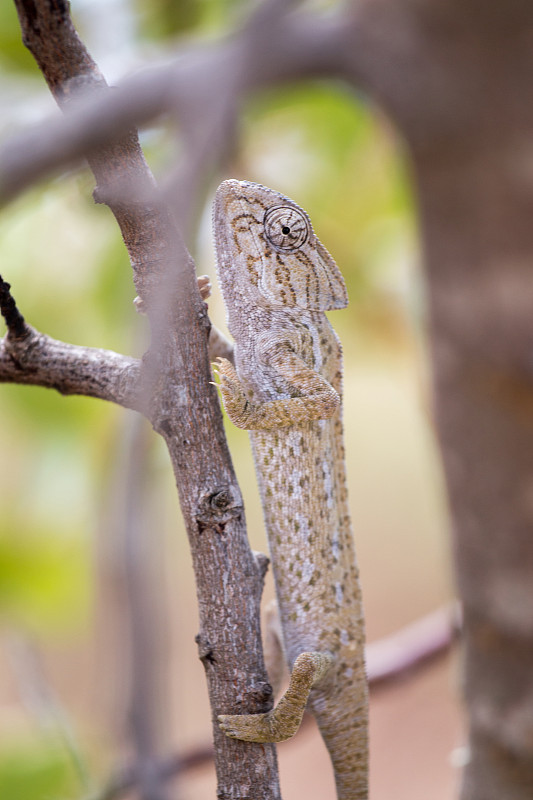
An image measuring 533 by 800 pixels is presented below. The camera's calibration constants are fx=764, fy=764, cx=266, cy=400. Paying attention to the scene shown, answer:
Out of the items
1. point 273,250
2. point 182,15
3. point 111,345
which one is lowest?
point 273,250

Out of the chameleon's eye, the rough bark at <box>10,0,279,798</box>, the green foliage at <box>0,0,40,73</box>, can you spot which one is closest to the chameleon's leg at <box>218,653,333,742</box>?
the rough bark at <box>10,0,279,798</box>

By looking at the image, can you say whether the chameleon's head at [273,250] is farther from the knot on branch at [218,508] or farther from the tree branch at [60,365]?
the knot on branch at [218,508]

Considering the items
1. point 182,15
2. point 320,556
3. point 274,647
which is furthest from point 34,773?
point 182,15

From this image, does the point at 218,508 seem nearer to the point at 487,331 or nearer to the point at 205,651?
the point at 205,651

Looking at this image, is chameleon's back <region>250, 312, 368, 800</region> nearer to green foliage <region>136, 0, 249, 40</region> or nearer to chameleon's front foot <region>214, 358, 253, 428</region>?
chameleon's front foot <region>214, 358, 253, 428</region>

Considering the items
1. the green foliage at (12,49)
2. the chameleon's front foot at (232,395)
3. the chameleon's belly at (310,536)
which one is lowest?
the chameleon's belly at (310,536)

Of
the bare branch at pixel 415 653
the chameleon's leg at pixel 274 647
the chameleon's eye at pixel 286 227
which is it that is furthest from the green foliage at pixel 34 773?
the chameleon's eye at pixel 286 227

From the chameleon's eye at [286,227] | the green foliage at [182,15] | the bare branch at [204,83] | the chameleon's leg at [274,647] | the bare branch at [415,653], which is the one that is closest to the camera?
the bare branch at [204,83]
